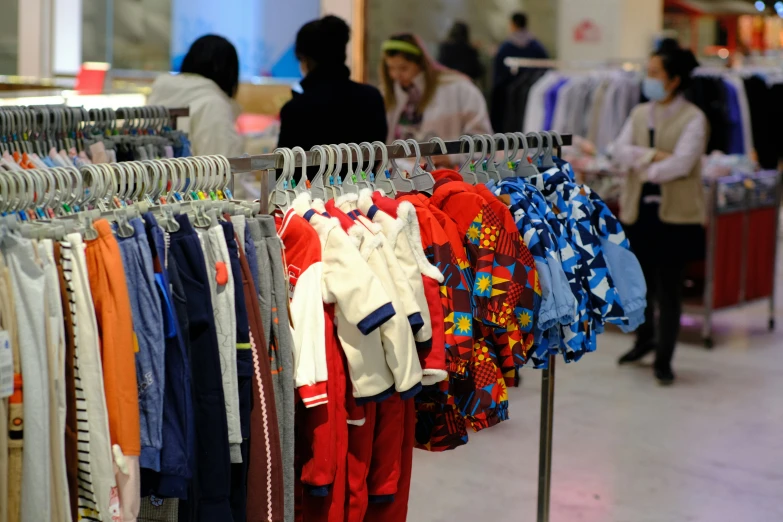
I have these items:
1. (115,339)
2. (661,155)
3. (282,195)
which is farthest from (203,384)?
(661,155)

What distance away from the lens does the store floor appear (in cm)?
391

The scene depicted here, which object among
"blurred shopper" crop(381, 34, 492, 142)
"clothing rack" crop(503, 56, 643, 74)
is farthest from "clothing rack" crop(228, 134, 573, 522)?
"clothing rack" crop(503, 56, 643, 74)

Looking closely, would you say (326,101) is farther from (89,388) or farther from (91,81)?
(89,388)

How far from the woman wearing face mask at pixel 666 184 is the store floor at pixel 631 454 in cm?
38

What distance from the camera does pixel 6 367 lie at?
5.74 ft

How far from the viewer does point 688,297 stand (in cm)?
648

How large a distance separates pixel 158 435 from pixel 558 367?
163 inches

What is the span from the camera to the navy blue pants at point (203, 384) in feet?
6.67

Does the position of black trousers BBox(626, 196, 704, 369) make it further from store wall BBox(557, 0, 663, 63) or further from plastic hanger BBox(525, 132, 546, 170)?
store wall BBox(557, 0, 663, 63)

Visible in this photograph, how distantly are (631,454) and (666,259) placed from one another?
1.38 meters

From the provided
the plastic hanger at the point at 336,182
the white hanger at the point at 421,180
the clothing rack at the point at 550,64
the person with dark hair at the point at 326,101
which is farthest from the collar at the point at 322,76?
the clothing rack at the point at 550,64

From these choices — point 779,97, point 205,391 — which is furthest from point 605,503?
point 779,97

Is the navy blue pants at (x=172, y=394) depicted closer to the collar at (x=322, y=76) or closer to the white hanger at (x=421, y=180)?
the white hanger at (x=421, y=180)

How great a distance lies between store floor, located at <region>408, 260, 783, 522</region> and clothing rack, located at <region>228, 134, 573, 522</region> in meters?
0.52
